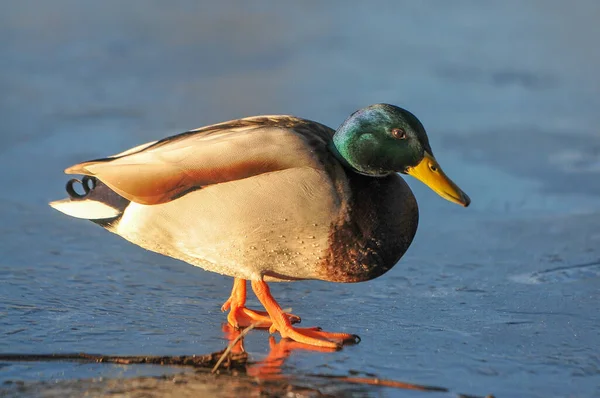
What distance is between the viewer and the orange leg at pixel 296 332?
3.78m

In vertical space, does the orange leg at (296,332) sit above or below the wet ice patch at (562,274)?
below

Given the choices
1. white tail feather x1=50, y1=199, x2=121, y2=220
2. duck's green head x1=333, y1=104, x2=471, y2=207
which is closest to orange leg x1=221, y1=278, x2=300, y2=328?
white tail feather x1=50, y1=199, x2=121, y2=220

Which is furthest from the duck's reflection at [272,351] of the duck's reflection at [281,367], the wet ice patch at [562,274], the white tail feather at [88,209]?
the wet ice patch at [562,274]

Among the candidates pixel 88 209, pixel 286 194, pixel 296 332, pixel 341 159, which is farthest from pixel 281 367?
pixel 88 209

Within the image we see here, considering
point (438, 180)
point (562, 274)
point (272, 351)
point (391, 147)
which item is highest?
point (391, 147)

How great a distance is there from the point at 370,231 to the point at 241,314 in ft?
2.37

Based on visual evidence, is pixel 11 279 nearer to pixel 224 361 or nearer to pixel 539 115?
pixel 224 361

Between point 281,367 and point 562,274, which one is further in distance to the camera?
point 562,274

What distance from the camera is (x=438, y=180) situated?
3.89 meters

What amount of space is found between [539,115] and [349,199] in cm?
377

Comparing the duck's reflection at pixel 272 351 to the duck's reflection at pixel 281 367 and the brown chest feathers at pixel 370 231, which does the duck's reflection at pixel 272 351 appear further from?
the brown chest feathers at pixel 370 231

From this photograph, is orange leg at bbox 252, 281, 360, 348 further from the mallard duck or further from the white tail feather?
the white tail feather

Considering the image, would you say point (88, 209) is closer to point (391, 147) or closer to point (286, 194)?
point (286, 194)

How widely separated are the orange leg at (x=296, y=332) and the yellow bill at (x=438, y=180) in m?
0.67
